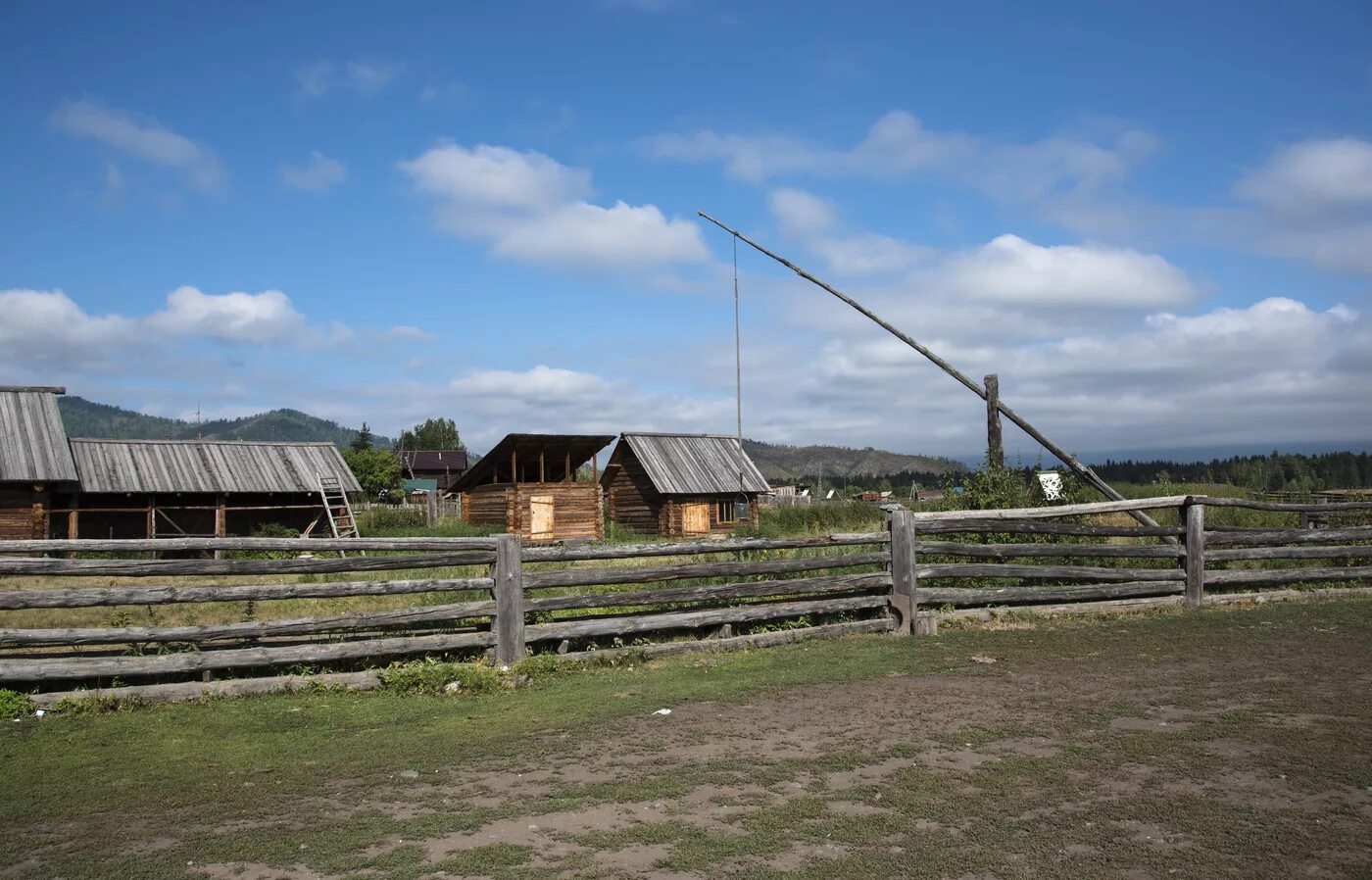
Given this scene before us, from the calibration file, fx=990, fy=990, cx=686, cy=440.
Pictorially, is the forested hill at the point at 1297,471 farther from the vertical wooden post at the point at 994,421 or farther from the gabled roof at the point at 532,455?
the vertical wooden post at the point at 994,421

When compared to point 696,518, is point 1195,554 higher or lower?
higher

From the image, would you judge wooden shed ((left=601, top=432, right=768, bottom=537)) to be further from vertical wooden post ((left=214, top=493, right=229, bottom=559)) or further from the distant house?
the distant house

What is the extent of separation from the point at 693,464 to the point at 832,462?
354ft

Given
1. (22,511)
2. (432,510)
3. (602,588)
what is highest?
(22,511)

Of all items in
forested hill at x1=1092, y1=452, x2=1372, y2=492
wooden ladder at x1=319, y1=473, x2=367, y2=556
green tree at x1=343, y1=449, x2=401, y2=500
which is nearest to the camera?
wooden ladder at x1=319, y1=473, x2=367, y2=556

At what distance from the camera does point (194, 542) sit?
28.9ft

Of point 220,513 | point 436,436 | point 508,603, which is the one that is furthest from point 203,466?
point 436,436

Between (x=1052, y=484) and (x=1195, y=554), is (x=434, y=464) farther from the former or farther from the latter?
(x=1195, y=554)

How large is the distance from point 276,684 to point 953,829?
19.7 feet

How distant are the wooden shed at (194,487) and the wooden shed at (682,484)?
1195cm

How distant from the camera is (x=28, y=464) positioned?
30.3m

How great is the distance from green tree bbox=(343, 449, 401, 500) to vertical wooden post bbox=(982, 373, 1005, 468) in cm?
6851

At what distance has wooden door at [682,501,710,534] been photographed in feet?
Result: 136

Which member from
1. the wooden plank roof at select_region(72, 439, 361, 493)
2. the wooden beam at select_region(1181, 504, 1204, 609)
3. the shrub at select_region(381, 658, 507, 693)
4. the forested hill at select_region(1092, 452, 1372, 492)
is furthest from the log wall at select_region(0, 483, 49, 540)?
the forested hill at select_region(1092, 452, 1372, 492)
